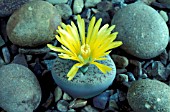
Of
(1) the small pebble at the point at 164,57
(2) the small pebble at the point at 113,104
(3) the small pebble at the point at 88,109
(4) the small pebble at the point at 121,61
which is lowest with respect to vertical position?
(3) the small pebble at the point at 88,109

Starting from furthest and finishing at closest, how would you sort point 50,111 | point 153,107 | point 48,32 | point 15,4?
point 15,4 → point 48,32 → point 50,111 → point 153,107

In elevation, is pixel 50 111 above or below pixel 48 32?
below

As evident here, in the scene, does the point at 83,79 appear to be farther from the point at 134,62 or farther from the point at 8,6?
the point at 8,6

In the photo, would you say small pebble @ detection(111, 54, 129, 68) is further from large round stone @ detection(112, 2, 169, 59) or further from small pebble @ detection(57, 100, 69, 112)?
small pebble @ detection(57, 100, 69, 112)

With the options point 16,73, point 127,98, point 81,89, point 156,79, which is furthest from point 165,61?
point 16,73

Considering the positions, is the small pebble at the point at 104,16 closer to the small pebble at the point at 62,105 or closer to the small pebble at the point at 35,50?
the small pebble at the point at 35,50

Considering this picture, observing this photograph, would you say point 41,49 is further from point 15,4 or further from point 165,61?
point 165,61

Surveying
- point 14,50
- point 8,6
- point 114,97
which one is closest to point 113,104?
point 114,97

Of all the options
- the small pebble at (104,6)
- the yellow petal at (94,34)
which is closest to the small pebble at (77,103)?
the yellow petal at (94,34)
